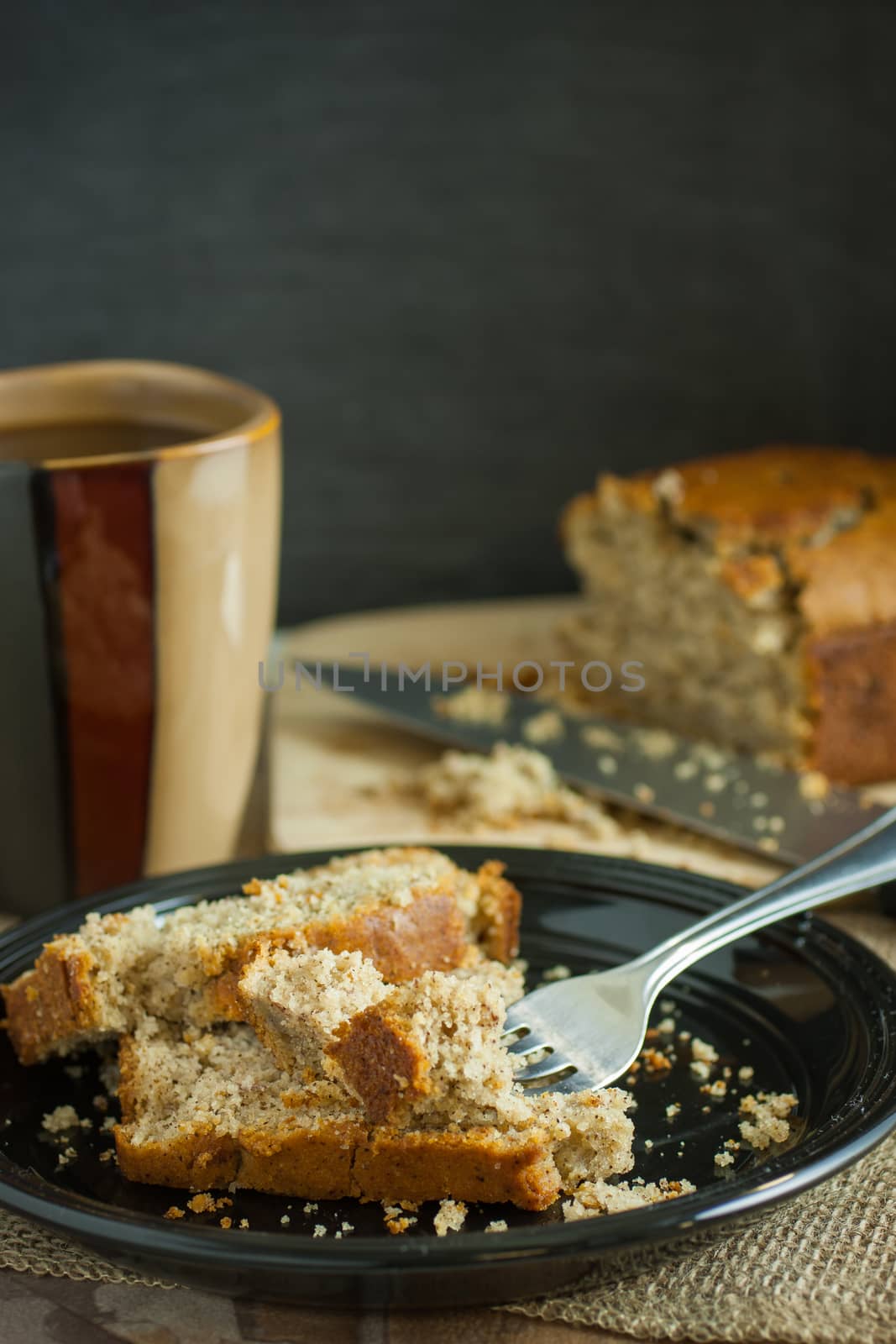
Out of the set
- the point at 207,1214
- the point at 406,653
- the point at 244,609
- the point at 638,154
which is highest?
the point at 638,154

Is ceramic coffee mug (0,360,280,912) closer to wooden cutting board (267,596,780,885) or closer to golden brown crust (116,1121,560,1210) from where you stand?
wooden cutting board (267,596,780,885)

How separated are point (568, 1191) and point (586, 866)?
48cm

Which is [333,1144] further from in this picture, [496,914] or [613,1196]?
[496,914]

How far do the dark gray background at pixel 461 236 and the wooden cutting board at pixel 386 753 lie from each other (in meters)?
0.34

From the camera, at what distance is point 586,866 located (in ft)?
4.96

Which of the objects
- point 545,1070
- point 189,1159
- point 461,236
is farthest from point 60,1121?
point 461,236

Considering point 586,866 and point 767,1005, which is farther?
point 586,866

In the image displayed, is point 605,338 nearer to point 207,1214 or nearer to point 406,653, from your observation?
point 406,653

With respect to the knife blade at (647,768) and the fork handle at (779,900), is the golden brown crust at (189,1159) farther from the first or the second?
the knife blade at (647,768)

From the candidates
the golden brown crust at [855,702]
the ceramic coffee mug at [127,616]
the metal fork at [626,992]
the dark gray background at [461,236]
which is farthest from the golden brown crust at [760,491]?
the metal fork at [626,992]

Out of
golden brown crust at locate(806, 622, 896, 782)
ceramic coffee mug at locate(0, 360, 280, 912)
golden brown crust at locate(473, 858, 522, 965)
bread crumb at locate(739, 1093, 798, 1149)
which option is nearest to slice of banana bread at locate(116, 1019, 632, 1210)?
bread crumb at locate(739, 1093, 798, 1149)

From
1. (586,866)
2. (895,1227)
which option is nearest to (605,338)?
(586,866)

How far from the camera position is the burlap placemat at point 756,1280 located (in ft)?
3.34

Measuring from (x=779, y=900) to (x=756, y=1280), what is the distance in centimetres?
37
